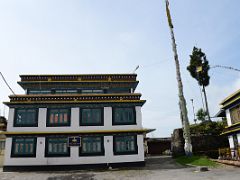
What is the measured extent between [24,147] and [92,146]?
6.56 meters

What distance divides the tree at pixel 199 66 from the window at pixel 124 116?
23.3 m

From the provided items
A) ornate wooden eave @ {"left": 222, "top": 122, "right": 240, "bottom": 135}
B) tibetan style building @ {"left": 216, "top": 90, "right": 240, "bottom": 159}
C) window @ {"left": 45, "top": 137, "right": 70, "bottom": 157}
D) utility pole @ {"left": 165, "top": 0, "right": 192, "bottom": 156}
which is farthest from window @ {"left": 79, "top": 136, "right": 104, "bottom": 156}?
ornate wooden eave @ {"left": 222, "top": 122, "right": 240, "bottom": 135}

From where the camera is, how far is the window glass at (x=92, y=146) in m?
23.1

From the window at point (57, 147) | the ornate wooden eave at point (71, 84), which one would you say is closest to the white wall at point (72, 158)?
the window at point (57, 147)

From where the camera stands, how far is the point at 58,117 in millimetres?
23781

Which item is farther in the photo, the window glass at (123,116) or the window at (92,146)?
the window glass at (123,116)

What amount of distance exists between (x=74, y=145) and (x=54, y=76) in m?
10.0

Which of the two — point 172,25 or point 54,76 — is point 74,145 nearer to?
point 54,76

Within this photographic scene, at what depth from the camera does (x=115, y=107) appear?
80.2 feet

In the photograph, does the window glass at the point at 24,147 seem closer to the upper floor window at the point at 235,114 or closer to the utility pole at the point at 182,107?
the utility pole at the point at 182,107

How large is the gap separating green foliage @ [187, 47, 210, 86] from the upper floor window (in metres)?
18.4

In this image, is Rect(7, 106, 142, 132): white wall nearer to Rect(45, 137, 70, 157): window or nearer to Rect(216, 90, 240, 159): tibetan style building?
Rect(45, 137, 70, 157): window

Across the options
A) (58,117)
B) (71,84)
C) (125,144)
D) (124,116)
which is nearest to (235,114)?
(124,116)

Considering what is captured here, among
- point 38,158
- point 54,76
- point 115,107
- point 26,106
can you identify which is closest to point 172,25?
point 115,107
